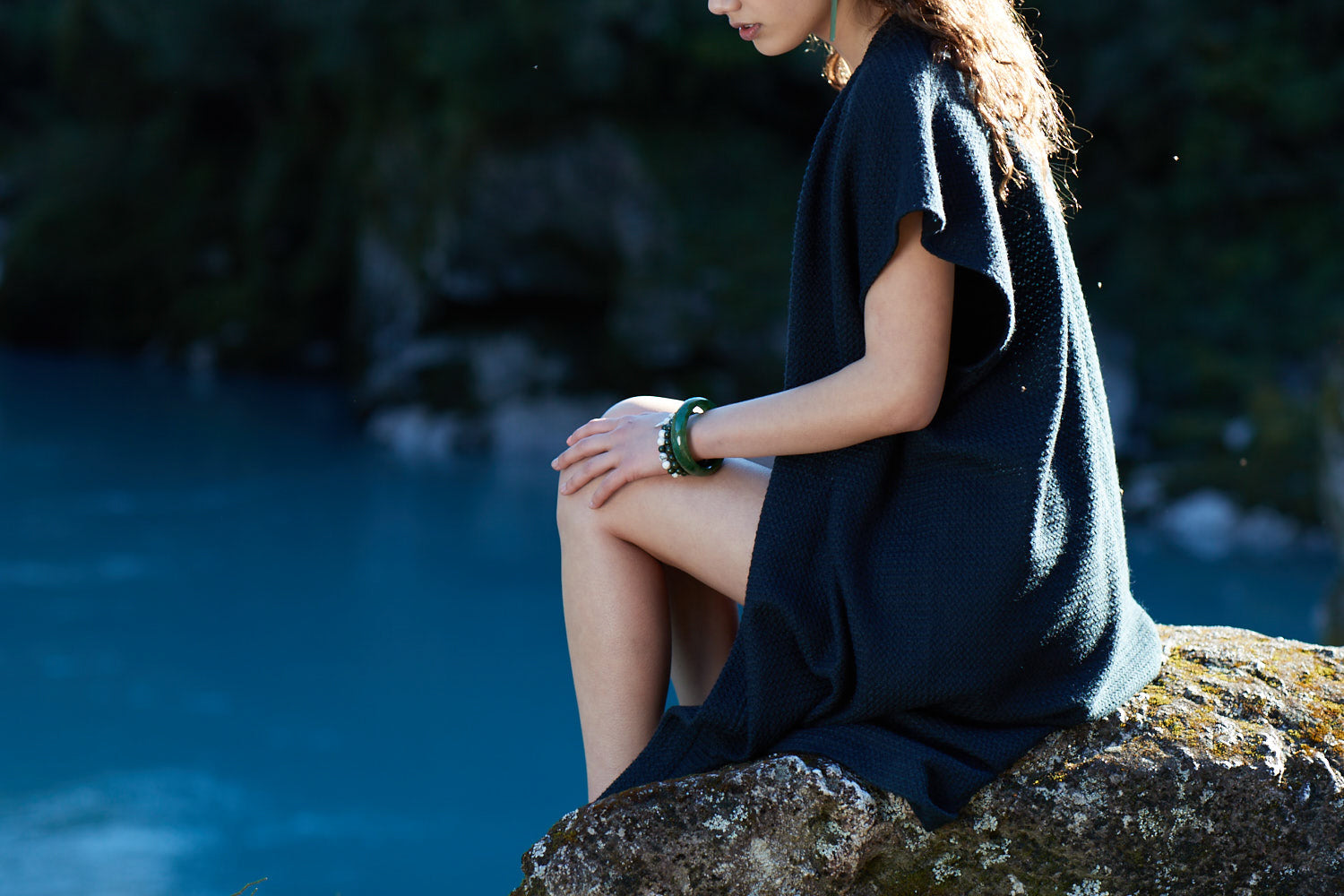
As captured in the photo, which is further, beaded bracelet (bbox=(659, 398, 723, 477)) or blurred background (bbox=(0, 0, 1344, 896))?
blurred background (bbox=(0, 0, 1344, 896))

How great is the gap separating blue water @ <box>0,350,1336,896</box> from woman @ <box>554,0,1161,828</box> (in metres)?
2.71

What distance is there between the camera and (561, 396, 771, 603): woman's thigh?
1593mm

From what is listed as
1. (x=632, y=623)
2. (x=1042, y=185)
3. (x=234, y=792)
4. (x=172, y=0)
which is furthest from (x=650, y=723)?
(x=172, y=0)

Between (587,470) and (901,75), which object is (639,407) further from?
(901,75)

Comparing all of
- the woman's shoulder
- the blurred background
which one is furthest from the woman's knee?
the blurred background

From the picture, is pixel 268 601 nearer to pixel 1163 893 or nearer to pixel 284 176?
pixel 1163 893

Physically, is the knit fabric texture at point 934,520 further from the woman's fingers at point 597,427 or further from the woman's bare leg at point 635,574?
the woman's fingers at point 597,427

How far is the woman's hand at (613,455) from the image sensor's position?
1615 millimetres

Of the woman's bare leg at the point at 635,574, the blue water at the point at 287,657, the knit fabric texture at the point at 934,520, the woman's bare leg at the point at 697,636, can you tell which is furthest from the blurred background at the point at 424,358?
the knit fabric texture at the point at 934,520

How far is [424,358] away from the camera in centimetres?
977

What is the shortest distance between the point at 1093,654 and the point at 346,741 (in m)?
4.00

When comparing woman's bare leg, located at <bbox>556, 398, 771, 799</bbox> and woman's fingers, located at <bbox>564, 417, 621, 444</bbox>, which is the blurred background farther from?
woman's fingers, located at <bbox>564, 417, 621, 444</bbox>

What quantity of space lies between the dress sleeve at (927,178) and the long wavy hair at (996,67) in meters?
0.02

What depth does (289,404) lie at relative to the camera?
34.5 feet
